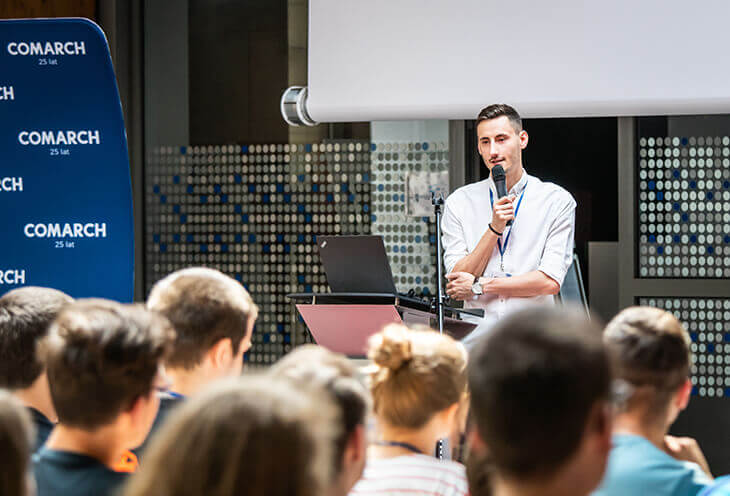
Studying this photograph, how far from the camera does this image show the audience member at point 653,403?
1603 mm

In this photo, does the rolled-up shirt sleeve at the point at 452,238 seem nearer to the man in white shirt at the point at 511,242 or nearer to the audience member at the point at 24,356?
the man in white shirt at the point at 511,242

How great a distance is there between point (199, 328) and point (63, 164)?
1.31 m

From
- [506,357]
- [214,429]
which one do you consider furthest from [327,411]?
[506,357]

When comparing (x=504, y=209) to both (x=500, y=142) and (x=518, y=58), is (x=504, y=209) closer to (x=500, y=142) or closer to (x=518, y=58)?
(x=500, y=142)

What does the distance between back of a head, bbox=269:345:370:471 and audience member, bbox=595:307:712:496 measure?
1.63ft

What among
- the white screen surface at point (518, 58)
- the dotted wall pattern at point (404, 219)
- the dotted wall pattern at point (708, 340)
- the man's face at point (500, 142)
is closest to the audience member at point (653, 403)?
the man's face at point (500, 142)

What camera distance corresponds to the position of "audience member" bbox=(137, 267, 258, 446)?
2070mm

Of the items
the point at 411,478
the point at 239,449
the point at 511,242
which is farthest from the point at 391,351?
the point at 511,242

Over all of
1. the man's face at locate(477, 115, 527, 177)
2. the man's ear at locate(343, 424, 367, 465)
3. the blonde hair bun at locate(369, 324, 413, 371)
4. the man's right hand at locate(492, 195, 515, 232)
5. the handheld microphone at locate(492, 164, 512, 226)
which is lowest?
the man's ear at locate(343, 424, 367, 465)

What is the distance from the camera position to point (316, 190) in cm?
488

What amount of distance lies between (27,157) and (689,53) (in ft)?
9.63

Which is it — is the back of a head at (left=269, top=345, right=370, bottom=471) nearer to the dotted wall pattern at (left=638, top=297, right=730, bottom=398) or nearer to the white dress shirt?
the white dress shirt

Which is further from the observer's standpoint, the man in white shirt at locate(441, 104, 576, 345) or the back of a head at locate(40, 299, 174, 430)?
the man in white shirt at locate(441, 104, 576, 345)

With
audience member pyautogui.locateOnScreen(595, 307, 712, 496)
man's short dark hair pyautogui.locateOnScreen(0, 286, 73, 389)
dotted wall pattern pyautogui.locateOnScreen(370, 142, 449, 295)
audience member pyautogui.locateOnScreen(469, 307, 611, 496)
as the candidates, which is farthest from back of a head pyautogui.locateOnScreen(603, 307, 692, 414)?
dotted wall pattern pyautogui.locateOnScreen(370, 142, 449, 295)
